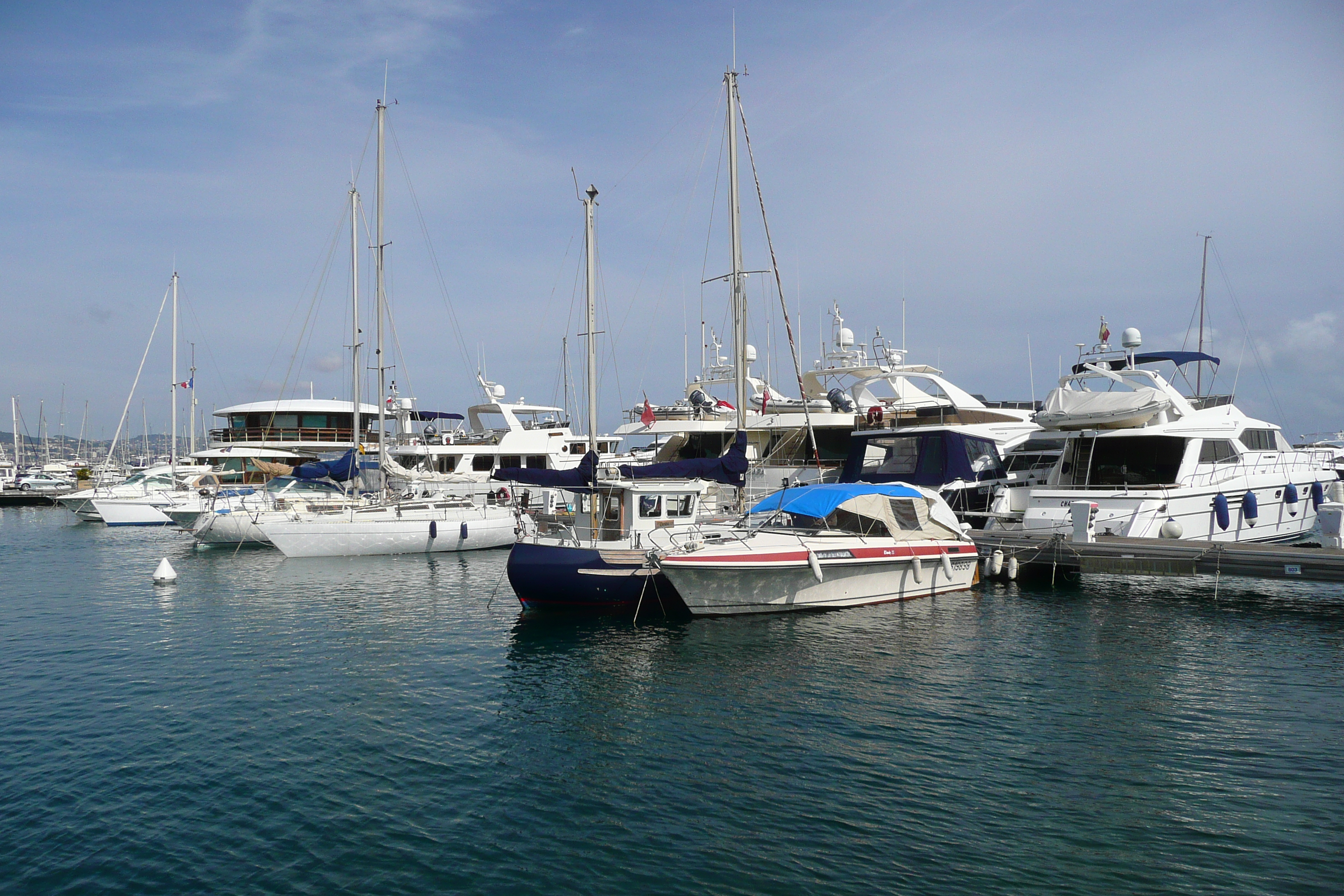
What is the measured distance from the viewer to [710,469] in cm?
2202

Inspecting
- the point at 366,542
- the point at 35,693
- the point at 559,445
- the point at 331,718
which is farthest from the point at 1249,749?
the point at 559,445

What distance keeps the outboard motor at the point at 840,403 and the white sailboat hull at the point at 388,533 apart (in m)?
15.5

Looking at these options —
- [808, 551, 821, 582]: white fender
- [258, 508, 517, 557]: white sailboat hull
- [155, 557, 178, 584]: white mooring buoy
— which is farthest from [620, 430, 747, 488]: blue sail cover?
[155, 557, 178, 584]: white mooring buoy

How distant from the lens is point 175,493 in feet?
125

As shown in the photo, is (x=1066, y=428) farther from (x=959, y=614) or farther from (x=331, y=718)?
(x=331, y=718)

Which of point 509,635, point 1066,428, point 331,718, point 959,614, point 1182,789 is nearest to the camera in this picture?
point 1182,789

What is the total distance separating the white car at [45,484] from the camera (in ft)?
226

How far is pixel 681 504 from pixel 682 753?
376 inches

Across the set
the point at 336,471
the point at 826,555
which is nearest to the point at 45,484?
the point at 336,471

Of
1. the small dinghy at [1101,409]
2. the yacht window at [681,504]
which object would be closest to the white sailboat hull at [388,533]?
the yacht window at [681,504]

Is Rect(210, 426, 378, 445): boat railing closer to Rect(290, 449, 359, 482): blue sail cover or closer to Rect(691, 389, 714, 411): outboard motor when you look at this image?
Rect(290, 449, 359, 482): blue sail cover

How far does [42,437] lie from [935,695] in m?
124

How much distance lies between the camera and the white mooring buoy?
2414 cm

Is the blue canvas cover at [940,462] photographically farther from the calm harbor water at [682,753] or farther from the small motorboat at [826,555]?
the calm harbor water at [682,753]
